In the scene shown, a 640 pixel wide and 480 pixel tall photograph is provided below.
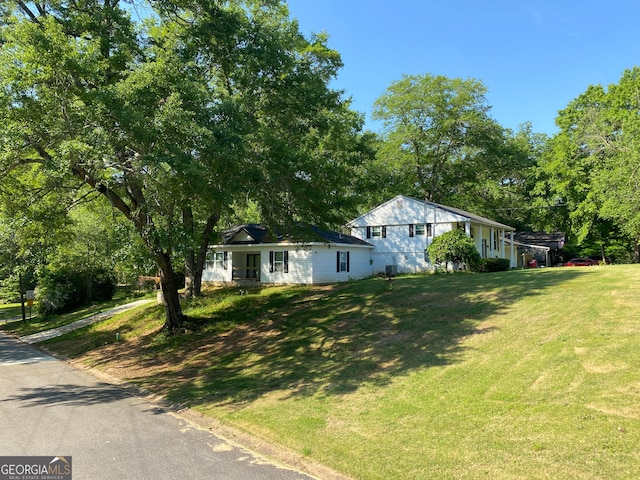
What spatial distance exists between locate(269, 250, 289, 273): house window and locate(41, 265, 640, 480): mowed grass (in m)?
9.49

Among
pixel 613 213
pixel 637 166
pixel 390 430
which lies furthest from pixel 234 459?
pixel 613 213

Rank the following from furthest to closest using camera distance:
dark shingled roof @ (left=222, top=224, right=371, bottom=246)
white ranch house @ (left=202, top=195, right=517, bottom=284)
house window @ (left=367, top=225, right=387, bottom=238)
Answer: house window @ (left=367, top=225, right=387, bottom=238), dark shingled roof @ (left=222, top=224, right=371, bottom=246), white ranch house @ (left=202, top=195, right=517, bottom=284)

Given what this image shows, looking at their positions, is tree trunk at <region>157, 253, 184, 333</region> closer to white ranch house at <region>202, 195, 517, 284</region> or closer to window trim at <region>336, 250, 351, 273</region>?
white ranch house at <region>202, 195, 517, 284</region>

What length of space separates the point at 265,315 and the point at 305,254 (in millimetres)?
8838

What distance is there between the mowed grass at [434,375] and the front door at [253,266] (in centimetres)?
1175

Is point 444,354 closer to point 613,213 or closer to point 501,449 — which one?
point 501,449

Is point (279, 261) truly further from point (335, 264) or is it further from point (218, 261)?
point (218, 261)

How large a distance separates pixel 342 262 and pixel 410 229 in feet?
19.7

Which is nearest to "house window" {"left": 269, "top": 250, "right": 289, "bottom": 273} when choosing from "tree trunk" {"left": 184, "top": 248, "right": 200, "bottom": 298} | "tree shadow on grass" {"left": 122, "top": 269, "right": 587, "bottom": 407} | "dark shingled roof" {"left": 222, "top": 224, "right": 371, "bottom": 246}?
"dark shingled roof" {"left": 222, "top": 224, "right": 371, "bottom": 246}

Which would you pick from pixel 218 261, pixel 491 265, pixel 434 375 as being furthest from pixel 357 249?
pixel 434 375

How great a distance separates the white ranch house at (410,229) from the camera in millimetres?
30516

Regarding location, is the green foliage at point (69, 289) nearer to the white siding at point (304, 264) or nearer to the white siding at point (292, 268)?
the white siding at point (304, 264)

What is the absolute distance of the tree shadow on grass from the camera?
10.1m

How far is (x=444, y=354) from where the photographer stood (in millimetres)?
10188
